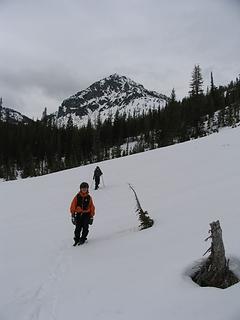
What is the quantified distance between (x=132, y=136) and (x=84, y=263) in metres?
85.5

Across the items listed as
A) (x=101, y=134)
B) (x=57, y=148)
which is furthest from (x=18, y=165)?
(x=101, y=134)

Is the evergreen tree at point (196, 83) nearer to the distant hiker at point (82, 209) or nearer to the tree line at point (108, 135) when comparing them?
the tree line at point (108, 135)

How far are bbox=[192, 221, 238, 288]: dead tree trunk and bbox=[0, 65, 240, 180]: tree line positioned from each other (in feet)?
196

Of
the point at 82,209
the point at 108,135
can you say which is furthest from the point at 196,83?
the point at 82,209

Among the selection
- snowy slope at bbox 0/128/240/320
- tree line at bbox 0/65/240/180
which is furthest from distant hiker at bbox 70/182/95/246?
tree line at bbox 0/65/240/180

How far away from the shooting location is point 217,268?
6.12 metres

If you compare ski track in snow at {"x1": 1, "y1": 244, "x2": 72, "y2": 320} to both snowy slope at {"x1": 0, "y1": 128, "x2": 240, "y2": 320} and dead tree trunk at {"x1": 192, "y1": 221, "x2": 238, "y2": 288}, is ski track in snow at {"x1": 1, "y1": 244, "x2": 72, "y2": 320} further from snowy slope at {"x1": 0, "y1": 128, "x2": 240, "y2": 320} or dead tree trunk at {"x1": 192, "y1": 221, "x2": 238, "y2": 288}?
dead tree trunk at {"x1": 192, "y1": 221, "x2": 238, "y2": 288}

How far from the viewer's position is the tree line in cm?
7088

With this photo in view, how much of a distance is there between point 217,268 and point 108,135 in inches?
3286

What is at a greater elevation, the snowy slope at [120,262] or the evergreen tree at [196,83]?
the evergreen tree at [196,83]

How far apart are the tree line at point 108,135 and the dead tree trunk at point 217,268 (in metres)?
59.8

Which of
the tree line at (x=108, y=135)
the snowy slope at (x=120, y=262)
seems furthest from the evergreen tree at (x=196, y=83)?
the snowy slope at (x=120, y=262)

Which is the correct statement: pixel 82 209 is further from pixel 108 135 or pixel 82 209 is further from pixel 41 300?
pixel 108 135

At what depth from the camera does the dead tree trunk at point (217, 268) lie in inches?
238
